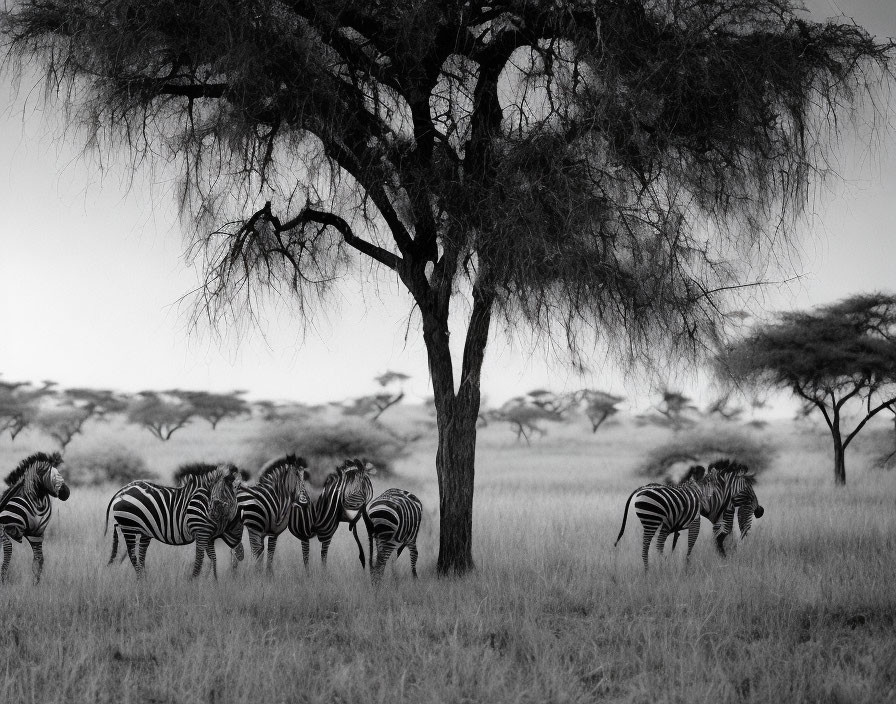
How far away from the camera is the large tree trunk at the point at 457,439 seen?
787 cm

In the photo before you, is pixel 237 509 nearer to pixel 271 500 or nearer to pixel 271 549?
pixel 271 500

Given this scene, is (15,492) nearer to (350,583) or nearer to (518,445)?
(350,583)

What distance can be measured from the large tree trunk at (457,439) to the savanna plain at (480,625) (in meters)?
0.36

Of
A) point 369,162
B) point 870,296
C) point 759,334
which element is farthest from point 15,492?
point 870,296

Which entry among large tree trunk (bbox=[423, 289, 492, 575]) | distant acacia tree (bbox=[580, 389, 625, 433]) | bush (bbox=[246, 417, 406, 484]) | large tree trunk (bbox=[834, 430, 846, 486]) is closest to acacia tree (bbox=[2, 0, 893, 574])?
large tree trunk (bbox=[423, 289, 492, 575])

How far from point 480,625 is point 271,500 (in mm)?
2910

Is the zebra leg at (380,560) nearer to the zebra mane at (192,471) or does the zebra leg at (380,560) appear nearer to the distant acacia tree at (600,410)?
the zebra mane at (192,471)

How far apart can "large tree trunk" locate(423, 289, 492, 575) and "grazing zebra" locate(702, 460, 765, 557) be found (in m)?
2.93

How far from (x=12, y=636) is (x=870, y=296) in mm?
20362

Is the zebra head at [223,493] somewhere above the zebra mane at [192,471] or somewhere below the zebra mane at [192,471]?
below

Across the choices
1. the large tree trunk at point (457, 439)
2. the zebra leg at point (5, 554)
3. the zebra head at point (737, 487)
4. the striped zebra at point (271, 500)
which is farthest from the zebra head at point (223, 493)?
the zebra head at point (737, 487)

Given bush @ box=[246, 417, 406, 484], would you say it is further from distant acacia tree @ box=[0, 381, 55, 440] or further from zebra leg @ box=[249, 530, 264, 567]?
distant acacia tree @ box=[0, 381, 55, 440]

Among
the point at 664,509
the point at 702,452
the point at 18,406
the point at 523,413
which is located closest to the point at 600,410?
the point at 523,413

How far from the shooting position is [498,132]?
7277mm
